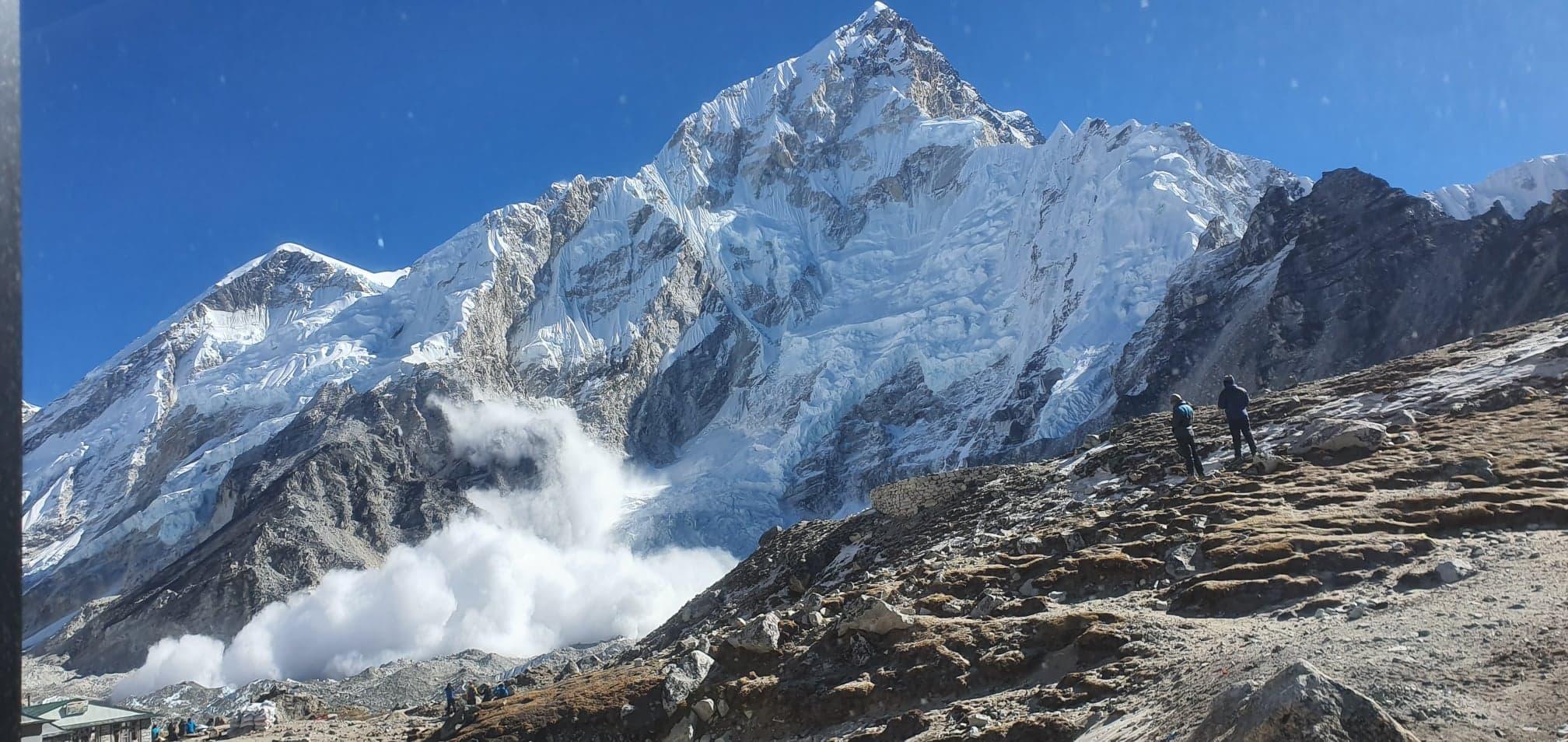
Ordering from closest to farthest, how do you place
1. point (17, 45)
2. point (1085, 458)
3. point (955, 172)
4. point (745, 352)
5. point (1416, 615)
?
point (17, 45)
point (1416, 615)
point (1085, 458)
point (745, 352)
point (955, 172)

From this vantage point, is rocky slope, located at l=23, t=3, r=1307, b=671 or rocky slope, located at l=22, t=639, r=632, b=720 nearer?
rocky slope, located at l=22, t=639, r=632, b=720

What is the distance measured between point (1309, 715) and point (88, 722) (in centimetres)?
4022

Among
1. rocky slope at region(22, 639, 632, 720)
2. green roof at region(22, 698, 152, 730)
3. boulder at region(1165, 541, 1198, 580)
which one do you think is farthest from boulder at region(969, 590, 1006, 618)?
rocky slope at region(22, 639, 632, 720)

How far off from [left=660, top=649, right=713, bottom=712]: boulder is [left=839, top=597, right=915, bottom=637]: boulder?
6.48ft

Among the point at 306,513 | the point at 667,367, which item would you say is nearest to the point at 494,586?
the point at 306,513

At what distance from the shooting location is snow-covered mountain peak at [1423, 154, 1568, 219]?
93250 millimetres

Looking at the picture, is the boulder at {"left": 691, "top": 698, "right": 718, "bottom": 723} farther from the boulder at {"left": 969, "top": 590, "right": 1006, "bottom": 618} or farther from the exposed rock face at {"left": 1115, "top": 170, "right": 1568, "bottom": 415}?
the exposed rock face at {"left": 1115, "top": 170, "right": 1568, "bottom": 415}

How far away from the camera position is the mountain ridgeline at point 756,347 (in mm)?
82312

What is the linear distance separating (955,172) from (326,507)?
391 feet

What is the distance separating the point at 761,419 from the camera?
159 m

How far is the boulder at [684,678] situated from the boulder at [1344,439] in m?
11.2

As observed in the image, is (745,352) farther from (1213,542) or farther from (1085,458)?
(1213,542)

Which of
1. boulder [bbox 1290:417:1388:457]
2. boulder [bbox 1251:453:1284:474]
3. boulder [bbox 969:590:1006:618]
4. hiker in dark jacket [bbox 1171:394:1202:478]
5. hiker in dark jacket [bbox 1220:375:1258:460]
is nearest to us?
boulder [bbox 969:590:1006:618]

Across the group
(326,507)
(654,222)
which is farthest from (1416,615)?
(654,222)
